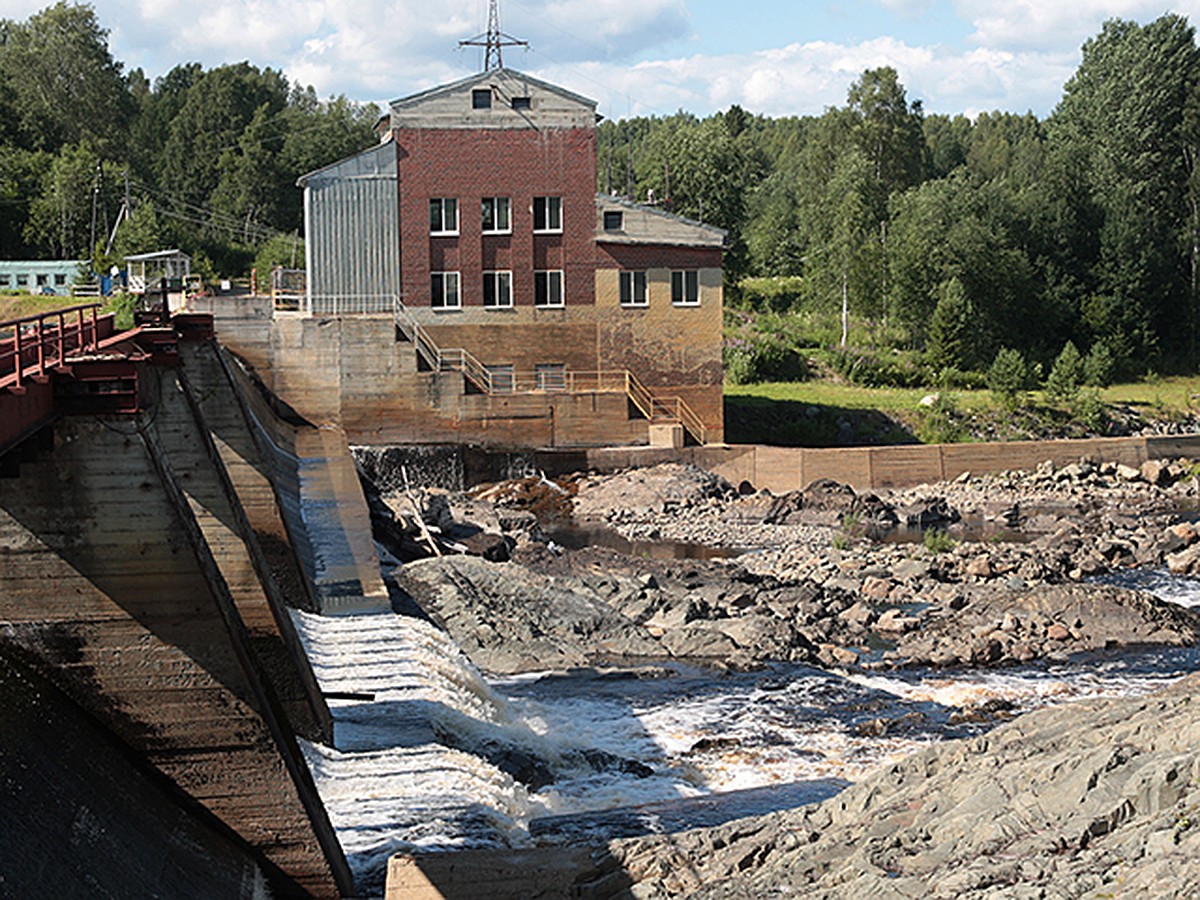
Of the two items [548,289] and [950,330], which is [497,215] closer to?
[548,289]

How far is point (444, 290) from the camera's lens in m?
45.8

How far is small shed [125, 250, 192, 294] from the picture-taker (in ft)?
169

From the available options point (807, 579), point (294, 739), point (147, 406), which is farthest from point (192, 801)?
point (807, 579)

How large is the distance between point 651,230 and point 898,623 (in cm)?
2153

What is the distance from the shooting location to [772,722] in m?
21.6

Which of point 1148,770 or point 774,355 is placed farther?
point 774,355

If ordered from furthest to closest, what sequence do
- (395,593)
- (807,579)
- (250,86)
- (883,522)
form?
(250,86), (883,522), (807,579), (395,593)

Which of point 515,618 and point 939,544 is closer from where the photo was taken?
point 515,618

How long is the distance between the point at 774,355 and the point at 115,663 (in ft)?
150

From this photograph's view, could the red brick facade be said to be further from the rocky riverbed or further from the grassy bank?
the grassy bank

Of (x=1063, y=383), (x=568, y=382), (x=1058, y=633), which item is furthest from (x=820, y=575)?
(x=1063, y=383)

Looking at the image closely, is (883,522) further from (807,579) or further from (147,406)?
(147,406)

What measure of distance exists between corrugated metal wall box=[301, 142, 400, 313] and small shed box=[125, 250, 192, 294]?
724cm

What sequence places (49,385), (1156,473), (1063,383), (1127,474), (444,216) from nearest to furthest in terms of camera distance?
(49,385)
(1156,473)
(1127,474)
(444,216)
(1063,383)
